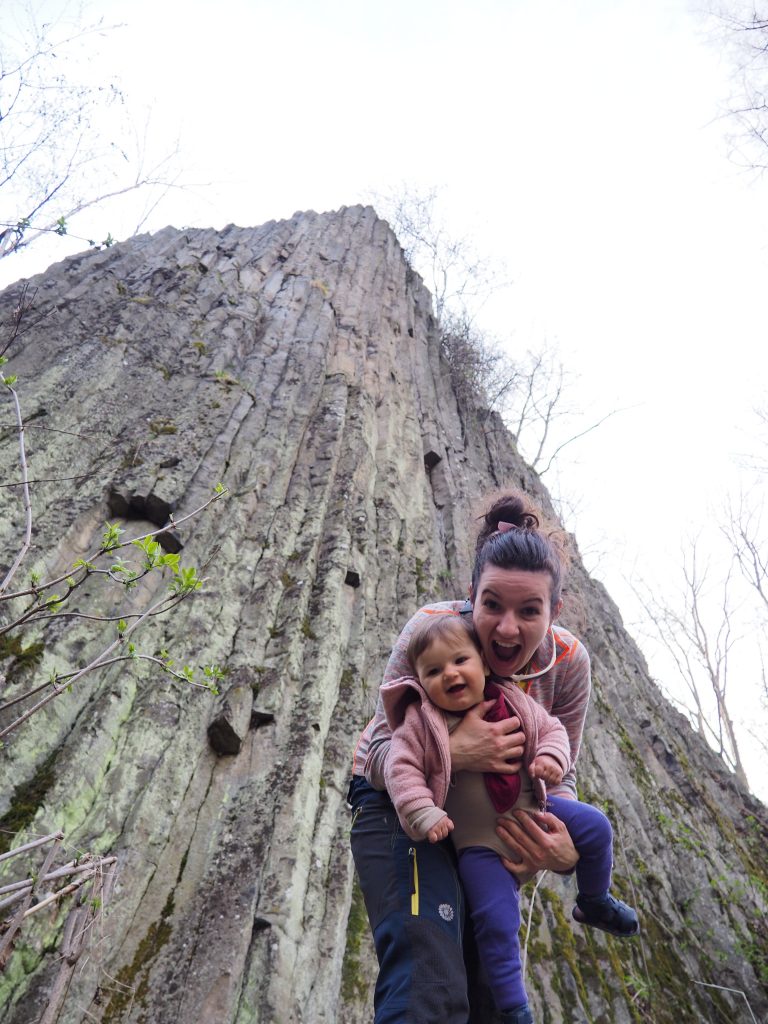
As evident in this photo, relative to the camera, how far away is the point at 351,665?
604 centimetres

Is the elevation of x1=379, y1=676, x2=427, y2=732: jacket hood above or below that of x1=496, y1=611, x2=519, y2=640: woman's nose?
below

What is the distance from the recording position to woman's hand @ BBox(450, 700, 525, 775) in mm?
2510

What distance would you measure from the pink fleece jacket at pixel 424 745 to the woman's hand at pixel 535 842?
0.70ft

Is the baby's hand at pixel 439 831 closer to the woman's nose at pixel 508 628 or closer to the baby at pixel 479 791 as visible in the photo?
the baby at pixel 479 791

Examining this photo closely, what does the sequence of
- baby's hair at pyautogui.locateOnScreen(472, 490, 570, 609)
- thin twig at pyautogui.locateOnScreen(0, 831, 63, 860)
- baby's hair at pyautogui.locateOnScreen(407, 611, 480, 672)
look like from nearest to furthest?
thin twig at pyautogui.locateOnScreen(0, 831, 63, 860) → baby's hair at pyautogui.locateOnScreen(407, 611, 480, 672) → baby's hair at pyautogui.locateOnScreen(472, 490, 570, 609)

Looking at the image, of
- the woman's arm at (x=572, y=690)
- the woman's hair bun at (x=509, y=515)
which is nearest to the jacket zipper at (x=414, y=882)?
the woman's arm at (x=572, y=690)

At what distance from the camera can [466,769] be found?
2.56m

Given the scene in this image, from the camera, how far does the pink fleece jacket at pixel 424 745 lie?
2.35m

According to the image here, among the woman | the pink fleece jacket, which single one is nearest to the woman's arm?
the woman

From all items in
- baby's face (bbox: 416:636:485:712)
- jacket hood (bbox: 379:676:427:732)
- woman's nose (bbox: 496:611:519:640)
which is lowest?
jacket hood (bbox: 379:676:427:732)

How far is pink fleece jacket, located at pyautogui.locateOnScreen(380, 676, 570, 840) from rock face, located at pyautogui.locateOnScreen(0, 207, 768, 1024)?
2.17m

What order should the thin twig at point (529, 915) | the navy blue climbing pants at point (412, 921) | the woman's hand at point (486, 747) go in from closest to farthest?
the navy blue climbing pants at point (412, 921) < the woman's hand at point (486, 747) < the thin twig at point (529, 915)

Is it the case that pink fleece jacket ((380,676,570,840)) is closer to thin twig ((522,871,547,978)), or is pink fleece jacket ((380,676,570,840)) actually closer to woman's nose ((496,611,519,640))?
woman's nose ((496,611,519,640))

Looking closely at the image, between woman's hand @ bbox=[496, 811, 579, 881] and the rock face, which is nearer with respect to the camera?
woman's hand @ bbox=[496, 811, 579, 881]
